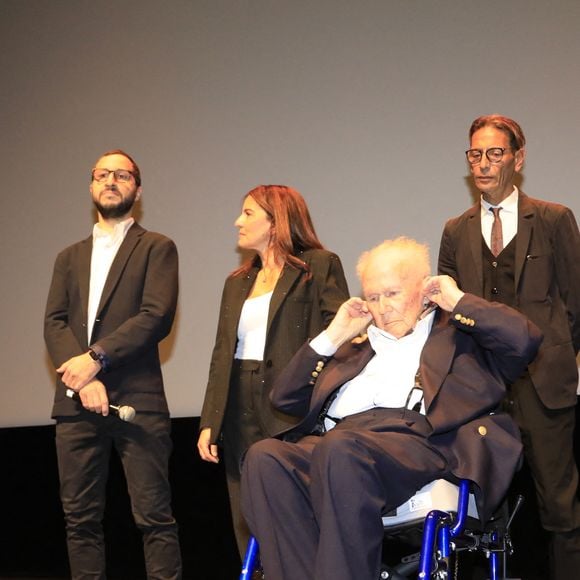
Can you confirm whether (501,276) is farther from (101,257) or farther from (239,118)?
(239,118)

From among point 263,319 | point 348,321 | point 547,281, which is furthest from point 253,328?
point 547,281

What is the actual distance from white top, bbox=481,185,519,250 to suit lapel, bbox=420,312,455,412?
0.73 metres

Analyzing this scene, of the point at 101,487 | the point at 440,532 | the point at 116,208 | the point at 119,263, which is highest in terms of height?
the point at 116,208

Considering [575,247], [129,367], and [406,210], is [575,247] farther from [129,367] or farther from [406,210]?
[129,367]

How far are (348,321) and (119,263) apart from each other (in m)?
1.18

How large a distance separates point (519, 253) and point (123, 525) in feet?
8.21

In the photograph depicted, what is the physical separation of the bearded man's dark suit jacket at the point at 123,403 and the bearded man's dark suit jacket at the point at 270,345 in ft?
0.89

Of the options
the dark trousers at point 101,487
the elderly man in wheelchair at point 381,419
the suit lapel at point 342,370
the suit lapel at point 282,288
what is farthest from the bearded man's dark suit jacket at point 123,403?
the suit lapel at point 342,370

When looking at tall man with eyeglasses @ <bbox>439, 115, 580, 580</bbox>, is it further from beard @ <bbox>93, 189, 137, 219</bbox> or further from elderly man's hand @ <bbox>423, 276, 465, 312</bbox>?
beard @ <bbox>93, 189, 137, 219</bbox>

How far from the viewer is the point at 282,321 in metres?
3.62

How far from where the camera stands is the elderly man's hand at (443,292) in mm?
2891

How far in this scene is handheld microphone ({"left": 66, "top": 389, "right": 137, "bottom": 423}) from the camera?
354 cm

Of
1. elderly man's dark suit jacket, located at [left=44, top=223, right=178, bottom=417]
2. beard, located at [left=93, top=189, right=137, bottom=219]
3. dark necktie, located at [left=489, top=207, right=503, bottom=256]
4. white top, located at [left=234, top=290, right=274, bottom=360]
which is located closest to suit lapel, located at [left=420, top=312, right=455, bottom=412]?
dark necktie, located at [left=489, top=207, right=503, bottom=256]

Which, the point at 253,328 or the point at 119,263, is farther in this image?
the point at 119,263
